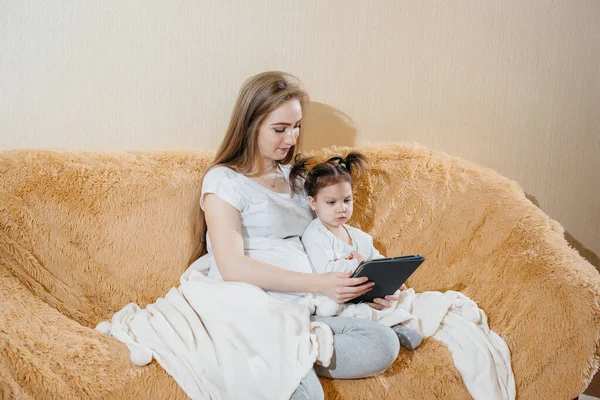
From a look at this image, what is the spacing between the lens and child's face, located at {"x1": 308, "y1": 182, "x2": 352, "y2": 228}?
1.94 meters

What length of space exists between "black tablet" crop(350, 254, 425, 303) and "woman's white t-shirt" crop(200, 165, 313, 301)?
0.75 ft

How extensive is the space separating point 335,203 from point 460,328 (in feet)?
1.74

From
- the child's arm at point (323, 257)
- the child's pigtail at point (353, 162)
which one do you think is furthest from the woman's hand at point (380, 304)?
the child's pigtail at point (353, 162)

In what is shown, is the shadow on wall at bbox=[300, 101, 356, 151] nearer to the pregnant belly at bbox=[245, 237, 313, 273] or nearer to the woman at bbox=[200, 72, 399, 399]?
Result: the woman at bbox=[200, 72, 399, 399]

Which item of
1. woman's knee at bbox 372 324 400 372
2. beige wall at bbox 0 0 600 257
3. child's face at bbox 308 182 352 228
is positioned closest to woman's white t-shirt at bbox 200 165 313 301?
child's face at bbox 308 182 352 228

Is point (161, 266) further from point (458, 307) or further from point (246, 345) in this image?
point (458, 307)

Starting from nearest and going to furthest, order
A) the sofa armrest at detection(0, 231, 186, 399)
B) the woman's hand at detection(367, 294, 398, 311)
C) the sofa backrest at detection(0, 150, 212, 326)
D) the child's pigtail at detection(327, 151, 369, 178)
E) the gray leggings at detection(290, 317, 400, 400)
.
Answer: the sofa armrest at detection(0, 231, 186, 399) → the gray leggings at detection(290, 317, 400, 400) → the woman's hand at detection(367, 294, 398, 311) → the sofa backrest at detection(0, 150, 212, 326) → the child's pigtail at detection(327, 151, 369, 178)

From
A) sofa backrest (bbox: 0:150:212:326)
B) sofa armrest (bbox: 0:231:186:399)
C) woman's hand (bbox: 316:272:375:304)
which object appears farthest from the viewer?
sofa backrest (bbox: 0:150:212:326)

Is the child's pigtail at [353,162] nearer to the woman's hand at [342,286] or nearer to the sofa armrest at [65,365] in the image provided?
the woman's hand at [342,286]

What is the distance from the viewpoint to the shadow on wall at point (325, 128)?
243 centimetres

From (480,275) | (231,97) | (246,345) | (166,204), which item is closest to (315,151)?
(231,97)

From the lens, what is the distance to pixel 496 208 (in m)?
2.18

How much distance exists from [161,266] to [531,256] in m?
1.21

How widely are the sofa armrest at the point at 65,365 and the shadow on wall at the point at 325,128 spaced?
3.72ft
